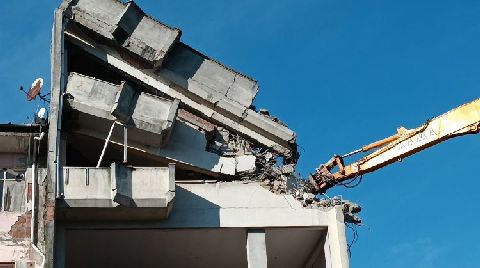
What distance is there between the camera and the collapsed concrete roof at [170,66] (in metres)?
32.0

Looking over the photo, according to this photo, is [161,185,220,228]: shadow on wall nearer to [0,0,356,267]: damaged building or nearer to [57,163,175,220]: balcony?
[0,0,356,267]: damaged building

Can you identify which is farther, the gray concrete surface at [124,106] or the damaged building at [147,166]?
the gray concrete surface at [124,106]

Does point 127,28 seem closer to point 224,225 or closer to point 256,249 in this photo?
point 224,225

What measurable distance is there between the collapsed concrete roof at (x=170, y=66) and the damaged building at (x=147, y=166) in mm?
32

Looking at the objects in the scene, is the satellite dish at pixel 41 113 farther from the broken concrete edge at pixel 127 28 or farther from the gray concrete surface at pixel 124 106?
the broken concrete edge at pixel 127 28

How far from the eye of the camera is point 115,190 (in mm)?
28641

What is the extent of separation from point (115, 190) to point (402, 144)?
10854mm

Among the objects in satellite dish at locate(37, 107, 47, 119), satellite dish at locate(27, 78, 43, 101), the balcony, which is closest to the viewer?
the balcony

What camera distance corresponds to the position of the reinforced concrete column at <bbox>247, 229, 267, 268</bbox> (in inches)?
1209

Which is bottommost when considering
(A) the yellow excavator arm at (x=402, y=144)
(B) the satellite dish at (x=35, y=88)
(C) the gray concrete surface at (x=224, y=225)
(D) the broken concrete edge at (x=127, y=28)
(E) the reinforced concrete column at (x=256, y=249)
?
(E) the reinforced concrete column at (x=256, y=249)

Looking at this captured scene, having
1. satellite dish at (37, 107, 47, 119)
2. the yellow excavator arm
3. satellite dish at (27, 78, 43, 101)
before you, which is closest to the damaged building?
satellite dish at (37, 107, 47, 119)

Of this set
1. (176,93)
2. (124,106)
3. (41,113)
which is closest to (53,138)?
(41,113)

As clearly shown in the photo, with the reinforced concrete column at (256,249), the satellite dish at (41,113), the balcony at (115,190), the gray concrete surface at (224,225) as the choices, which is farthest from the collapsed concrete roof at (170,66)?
the balcony at (115,190)

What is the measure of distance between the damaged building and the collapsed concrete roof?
0.03 meters
